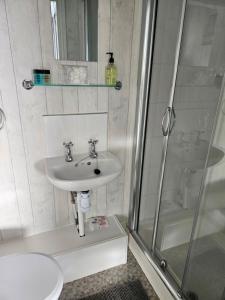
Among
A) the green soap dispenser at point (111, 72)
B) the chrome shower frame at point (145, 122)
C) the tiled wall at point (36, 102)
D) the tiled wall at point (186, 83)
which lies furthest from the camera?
the green soap dispenser at point (111, 72)

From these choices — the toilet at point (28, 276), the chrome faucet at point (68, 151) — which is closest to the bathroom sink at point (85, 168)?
the chrome faucet at point (68, 151)

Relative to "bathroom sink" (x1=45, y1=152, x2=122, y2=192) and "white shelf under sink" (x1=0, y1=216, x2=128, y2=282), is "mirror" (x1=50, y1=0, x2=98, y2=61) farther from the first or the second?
"white shelf under sink" (x1=0, y1=216, x2=128, y2=282)

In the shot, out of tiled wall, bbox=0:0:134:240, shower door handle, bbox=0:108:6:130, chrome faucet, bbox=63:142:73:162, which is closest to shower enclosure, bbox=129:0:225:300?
tiled wall, bbox=0:0:134:240

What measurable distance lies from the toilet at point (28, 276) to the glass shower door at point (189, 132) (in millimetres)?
833

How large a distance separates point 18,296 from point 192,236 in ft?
3.66

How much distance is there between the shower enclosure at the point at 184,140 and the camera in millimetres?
1158

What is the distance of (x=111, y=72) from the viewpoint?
1.46 metres

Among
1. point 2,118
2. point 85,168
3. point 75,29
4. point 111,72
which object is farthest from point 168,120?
point 2,118

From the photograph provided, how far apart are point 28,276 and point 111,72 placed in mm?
1395

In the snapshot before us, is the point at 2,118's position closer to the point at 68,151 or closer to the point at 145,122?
the point at 68,151

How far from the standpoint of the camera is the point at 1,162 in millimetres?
1406

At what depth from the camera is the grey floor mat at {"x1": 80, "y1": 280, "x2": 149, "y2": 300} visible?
1.48 m

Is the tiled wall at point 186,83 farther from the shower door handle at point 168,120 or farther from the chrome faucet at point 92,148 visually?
the chrome faucet at point 92,148

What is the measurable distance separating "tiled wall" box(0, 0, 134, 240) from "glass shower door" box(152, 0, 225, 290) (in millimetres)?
439
